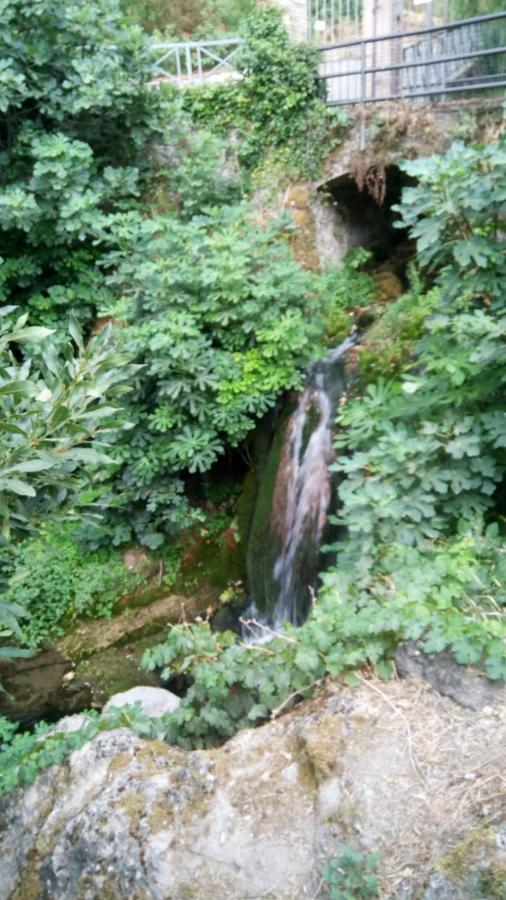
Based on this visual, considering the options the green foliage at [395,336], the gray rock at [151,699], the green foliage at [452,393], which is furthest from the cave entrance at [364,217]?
the gray rock at [151,699]

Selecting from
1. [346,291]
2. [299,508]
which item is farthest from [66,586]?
[346,291]

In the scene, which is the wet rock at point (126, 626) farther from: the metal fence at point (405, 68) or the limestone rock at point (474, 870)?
the metal fence at point (405, 68)

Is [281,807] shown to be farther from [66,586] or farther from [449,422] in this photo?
[66,586]

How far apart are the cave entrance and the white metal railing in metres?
2.16

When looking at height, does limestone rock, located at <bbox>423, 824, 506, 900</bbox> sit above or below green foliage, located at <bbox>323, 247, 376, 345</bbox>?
below

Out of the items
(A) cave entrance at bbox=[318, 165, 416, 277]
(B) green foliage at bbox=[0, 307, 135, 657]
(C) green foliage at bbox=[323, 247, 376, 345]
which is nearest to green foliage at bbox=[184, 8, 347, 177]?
(A) cave entrance at bbox=[318, 165, 416, 277]

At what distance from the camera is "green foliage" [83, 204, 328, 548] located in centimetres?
674

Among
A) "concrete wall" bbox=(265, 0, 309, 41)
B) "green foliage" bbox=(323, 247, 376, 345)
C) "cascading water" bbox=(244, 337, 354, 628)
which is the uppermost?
"concrete wall" bbox=(265, 0, 309, 41)

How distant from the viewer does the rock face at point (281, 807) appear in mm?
2518

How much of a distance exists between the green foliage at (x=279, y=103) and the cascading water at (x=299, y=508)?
3265 mm

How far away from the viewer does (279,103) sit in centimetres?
916

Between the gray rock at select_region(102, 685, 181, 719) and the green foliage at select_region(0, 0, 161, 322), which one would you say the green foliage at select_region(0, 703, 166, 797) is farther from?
the green foliage at select_region(0, 0, 161, 322)

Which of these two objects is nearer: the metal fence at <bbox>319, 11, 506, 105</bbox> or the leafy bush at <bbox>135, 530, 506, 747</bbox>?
the leafy bush at <bbox>135, 530, 506, 747</bbox>

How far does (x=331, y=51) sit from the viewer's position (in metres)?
9.58
